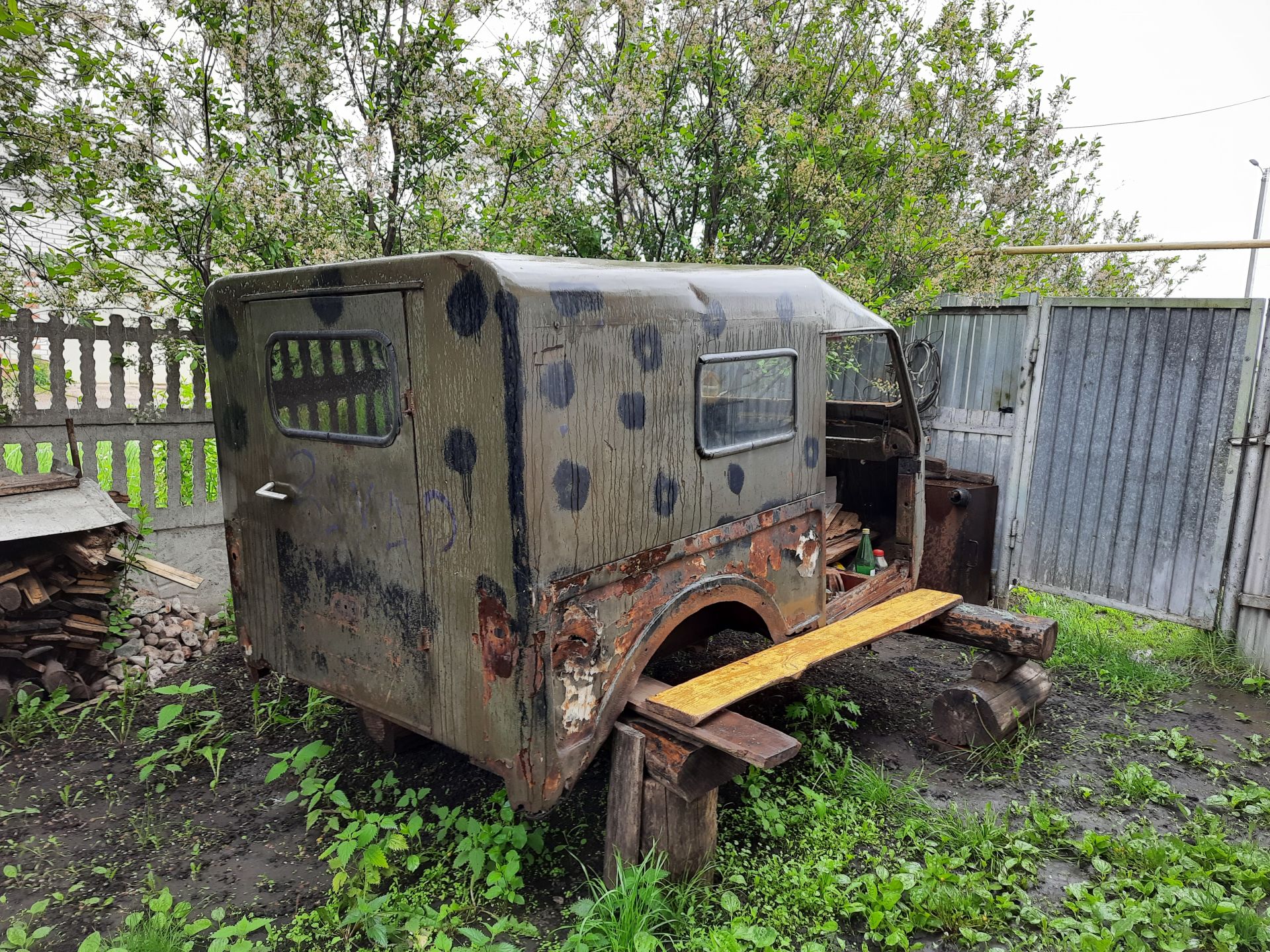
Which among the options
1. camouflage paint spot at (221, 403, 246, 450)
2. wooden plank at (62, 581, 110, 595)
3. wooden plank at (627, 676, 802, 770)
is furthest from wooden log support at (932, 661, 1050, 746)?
wooden plank at (62, 581, 110, 595)

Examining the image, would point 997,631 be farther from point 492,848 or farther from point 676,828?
point 492,848

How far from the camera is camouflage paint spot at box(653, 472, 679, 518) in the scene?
9.51ft

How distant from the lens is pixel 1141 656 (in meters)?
5.13

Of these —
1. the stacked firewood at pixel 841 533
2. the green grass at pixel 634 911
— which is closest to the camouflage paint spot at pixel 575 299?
the green grass at pixel 634 911

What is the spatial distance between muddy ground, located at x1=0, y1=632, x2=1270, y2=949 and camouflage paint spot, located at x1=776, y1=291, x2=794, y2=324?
80.8 inches

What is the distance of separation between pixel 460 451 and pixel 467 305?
1.50ft

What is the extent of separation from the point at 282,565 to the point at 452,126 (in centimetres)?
359

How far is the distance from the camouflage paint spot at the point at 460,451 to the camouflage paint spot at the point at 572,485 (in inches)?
10.5

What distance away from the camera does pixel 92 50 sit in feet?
15.5

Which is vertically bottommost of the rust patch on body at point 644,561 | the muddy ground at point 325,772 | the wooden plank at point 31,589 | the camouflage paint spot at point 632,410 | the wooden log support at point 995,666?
the muddy ground at point 325,772

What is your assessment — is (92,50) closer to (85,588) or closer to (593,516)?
(85,588)

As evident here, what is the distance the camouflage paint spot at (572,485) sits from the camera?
2.52m

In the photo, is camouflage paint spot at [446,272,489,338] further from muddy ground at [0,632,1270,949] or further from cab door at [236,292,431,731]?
muddy ground at [0,632,1270,949]

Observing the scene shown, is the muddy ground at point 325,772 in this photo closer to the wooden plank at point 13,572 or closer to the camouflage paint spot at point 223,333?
the wooden plank at point 13,572
